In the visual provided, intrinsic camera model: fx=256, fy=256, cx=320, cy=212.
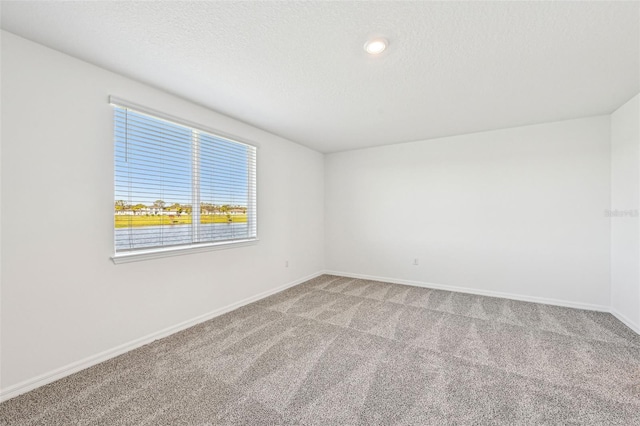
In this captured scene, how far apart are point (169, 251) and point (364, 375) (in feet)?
7.03

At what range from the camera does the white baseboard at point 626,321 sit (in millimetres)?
2619

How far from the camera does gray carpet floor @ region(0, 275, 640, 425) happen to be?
157 cm

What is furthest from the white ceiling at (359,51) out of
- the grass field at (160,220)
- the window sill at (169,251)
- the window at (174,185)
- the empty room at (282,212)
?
the window sill at (169,251)

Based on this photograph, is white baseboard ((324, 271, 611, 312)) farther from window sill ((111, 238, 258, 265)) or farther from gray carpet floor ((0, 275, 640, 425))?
window sill ((111, 238, 258, 265))

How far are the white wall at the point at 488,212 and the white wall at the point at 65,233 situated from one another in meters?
Answer: 2.99

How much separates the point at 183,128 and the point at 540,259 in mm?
4774

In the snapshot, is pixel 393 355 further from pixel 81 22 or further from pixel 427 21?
pixel 81 22

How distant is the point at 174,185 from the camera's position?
268 cm

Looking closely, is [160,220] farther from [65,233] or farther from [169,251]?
[65,233]

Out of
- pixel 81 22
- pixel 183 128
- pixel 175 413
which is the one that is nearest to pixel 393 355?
pixel 175 413

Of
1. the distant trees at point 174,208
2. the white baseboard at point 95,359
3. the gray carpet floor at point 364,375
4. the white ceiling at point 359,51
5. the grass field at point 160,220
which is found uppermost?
the white ceiling at point 359,51

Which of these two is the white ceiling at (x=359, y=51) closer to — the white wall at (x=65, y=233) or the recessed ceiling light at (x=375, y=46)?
the recessed ceiling light at (x=375, y=46)

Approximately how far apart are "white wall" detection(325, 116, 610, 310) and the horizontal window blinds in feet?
7.22

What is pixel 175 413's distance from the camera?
158 centimetres
